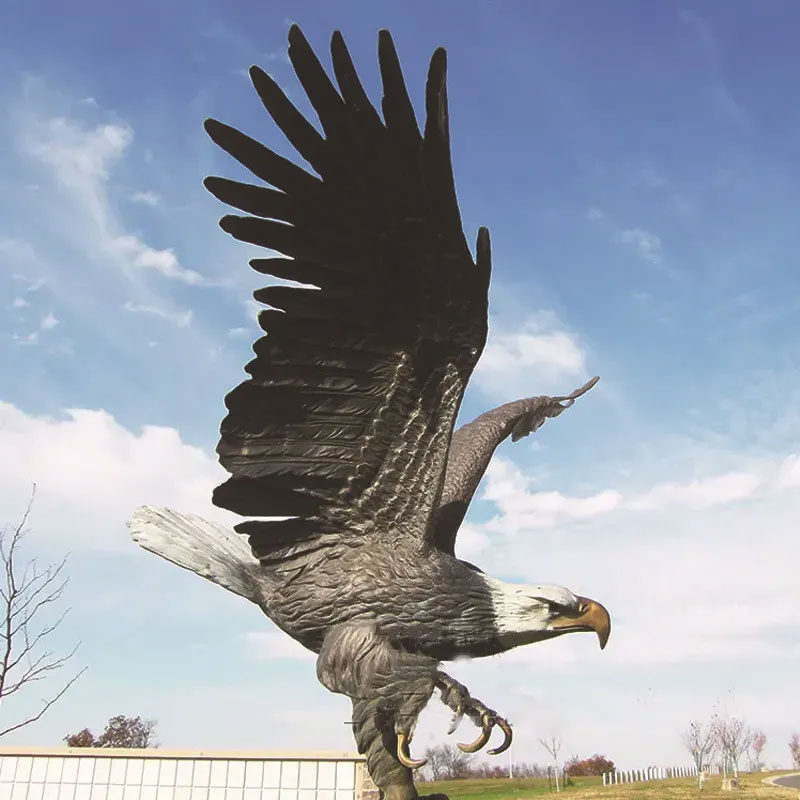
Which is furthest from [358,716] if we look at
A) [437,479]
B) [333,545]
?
[437,479]

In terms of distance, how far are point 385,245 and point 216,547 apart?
223cm

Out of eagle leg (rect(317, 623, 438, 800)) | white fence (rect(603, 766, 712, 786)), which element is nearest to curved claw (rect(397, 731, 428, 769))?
eagle leg (rect(317, 623, 438, 800))

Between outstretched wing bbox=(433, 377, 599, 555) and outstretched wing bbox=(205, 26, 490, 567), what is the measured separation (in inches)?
29.7

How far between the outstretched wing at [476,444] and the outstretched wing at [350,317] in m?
0.75

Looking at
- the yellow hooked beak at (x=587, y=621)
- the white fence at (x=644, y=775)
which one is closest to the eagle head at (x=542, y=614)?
the yellow hooked beak at (x=587, y=621)

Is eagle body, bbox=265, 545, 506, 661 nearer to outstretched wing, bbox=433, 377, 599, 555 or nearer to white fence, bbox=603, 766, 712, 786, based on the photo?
outstretched wing, bbox=433, 377, 599, 555

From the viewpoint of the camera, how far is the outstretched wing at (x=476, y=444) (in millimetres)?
5336

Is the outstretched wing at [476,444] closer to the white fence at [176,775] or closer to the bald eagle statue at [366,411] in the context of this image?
the bald eagle statue at [366,411]

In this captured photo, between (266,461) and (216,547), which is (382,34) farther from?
(216,547)

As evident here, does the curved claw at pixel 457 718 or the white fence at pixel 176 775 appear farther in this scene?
the white fence at pixel 176 775

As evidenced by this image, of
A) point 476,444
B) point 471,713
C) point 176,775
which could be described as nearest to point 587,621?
point 471,713

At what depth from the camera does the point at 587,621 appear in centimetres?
436

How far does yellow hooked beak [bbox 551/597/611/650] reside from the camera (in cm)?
436

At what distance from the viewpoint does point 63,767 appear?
13297 mm
